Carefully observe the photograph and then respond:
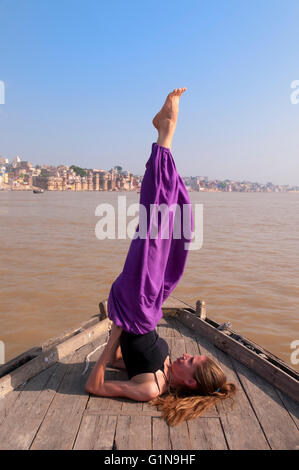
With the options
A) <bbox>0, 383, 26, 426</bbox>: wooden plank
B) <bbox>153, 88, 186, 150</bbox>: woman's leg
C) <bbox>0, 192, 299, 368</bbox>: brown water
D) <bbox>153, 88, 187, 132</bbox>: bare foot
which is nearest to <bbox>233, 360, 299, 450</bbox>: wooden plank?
<bbox>0, 383, 26, 426</bbox>: wooden plank

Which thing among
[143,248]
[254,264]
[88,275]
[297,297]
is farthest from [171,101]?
[254,264]

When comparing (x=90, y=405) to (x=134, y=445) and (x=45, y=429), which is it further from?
(x=134, y=445)

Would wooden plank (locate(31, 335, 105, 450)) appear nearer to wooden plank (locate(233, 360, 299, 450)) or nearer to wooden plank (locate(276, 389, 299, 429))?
wooden plank (locate(233, 360, 299, 450))

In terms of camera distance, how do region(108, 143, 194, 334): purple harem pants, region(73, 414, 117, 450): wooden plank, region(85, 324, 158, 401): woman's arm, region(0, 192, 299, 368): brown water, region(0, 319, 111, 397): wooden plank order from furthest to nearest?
region(0, 192, 299, 368): brown water, region(0, 319, 111, 397): wooden plank, region(85, 324, 158, 401): woman's arm, region(108, 143, 194, 334): purple harem pants, region(73, 414, 117, 450): wooden plank

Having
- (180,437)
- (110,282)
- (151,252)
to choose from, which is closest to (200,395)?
(180,437)

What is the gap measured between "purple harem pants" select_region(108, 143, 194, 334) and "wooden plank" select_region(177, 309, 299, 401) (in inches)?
48.4

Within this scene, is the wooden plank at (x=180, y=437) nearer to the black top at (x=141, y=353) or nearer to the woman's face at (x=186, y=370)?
the woman's face at (x=186, y=370)

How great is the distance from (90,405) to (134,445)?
62 centimetres

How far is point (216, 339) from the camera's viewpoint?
416 centimetres

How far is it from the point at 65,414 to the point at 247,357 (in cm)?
191

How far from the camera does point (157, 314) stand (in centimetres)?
308

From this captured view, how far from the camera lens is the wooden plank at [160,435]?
2438 mm

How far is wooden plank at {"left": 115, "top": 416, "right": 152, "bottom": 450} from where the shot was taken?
2.43 metres

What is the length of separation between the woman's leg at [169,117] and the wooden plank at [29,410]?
2377 millimetres
